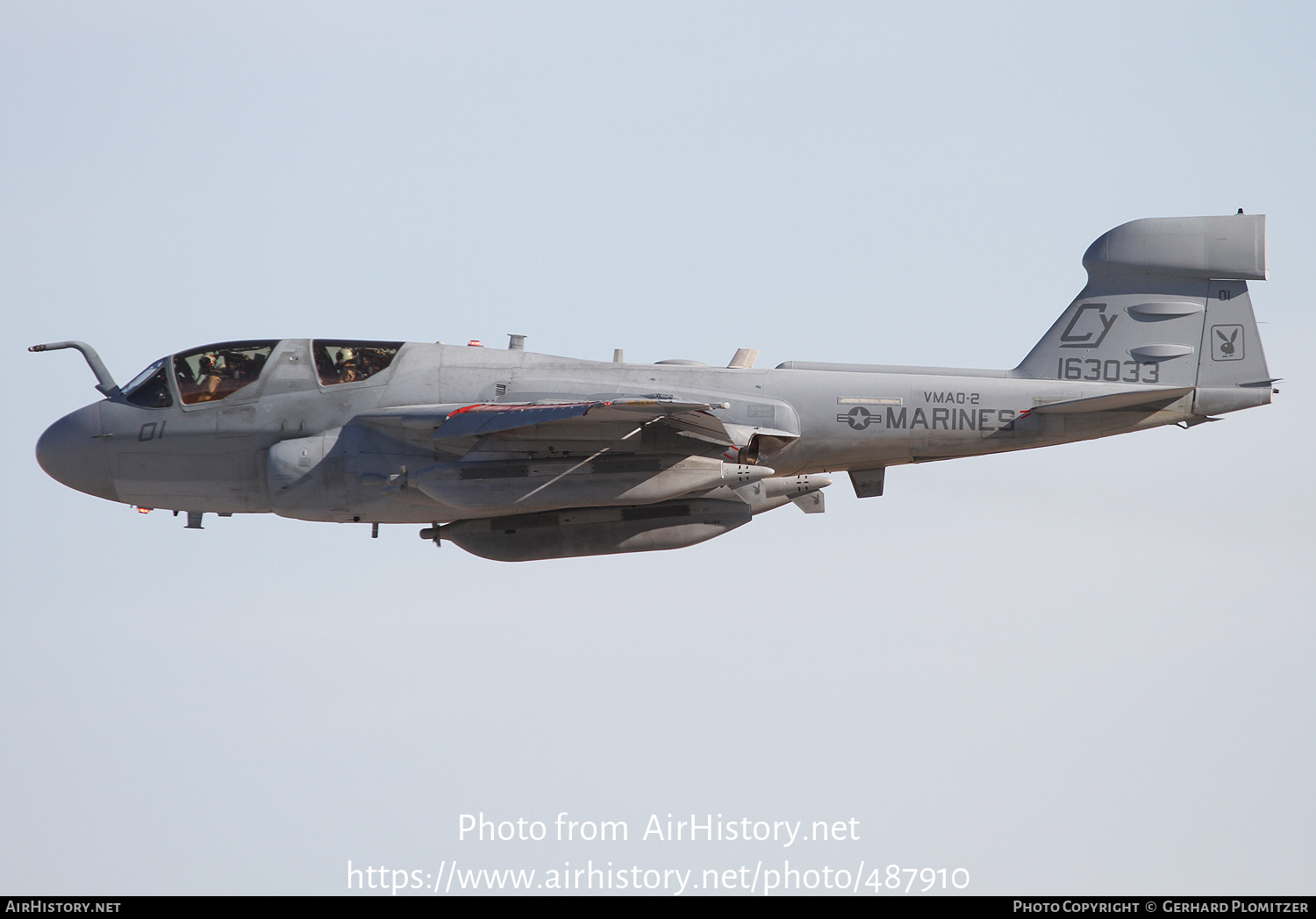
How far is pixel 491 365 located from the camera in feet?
71.2

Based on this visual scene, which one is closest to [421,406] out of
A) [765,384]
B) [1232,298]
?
[765,384]

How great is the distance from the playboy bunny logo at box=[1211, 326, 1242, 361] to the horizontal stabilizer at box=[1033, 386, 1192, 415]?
680 millimetres

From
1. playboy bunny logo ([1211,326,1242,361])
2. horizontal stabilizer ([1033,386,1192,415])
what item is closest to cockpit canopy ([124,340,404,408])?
horizontal stabilizer ([1033,386,1192,415])

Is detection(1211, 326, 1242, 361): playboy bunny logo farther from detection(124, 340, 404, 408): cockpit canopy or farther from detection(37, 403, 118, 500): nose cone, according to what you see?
detection(37, 403, 118, 500): nose cone

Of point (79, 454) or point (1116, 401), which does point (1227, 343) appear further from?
point (79, 454)

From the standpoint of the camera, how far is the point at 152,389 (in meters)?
21.9

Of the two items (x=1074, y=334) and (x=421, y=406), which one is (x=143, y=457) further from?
(x=1074, y=334)

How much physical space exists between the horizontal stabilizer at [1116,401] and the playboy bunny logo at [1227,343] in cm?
68

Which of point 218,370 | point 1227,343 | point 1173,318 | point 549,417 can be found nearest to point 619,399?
point 549,417

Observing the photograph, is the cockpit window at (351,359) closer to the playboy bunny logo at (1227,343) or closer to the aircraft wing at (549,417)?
the aircraft wing at (549,417)

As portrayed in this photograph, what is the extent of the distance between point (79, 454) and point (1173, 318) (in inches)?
600

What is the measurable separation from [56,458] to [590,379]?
7.56 metres

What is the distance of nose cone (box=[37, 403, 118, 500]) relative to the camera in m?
21.8

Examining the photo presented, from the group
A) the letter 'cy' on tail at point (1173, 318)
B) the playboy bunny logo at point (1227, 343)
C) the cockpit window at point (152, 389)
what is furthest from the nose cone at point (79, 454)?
the playboy bunny logo at point (1227, 343)
